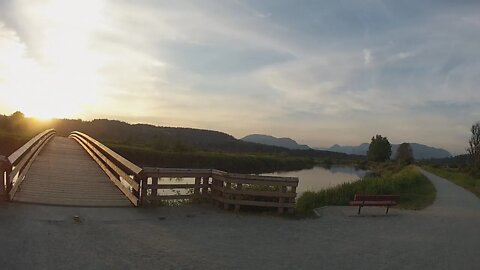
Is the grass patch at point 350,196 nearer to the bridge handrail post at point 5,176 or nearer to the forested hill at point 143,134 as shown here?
the bridge handrail post at point 5,176

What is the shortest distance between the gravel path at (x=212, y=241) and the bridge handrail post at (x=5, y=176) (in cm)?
38

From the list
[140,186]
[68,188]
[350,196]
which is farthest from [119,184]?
[350,196]

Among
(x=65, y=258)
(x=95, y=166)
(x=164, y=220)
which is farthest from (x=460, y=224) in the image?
(x=95, y=166)

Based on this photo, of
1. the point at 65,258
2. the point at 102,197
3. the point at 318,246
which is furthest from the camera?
the point at 102,197

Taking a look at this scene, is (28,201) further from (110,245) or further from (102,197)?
(110,245)

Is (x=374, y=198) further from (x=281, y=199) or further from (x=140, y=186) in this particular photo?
(x=140, y=186)

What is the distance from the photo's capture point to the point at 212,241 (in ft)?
29.2

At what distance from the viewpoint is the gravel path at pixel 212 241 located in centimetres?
721

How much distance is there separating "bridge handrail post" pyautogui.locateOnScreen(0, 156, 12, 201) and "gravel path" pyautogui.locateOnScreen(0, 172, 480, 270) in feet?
1.25

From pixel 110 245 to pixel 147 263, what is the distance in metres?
1.19

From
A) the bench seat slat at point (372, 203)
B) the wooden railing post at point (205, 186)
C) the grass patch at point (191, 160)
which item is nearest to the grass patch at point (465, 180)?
the bench seat slat at point (372, 203)

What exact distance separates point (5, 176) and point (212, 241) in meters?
5.18

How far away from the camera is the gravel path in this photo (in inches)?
284

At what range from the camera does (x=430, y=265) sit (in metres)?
8.41
